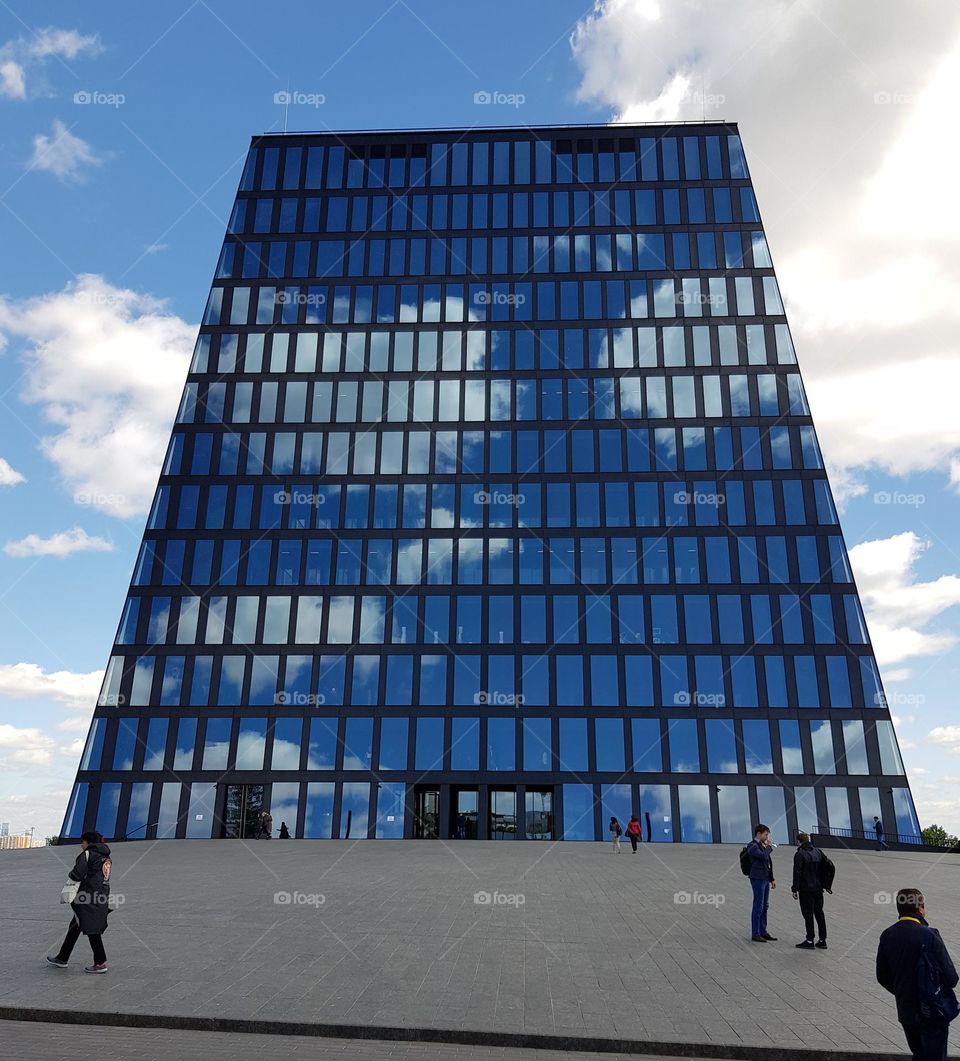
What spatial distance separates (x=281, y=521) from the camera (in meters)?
56.1

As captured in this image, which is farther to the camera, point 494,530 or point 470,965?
point 494,530

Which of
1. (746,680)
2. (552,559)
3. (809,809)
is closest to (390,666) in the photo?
(552,559)

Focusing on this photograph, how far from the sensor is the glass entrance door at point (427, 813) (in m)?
49.9

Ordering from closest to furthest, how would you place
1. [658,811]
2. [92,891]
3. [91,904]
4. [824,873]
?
[91,904]
[92,891]
[824,873]
[658,811]

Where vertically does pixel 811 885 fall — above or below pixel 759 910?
above

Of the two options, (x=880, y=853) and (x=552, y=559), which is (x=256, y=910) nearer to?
(x=880, y=853)

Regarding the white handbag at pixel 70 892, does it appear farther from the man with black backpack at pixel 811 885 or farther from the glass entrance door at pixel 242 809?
the glass entrance door at pixel 242 809

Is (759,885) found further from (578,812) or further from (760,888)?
(578,812)

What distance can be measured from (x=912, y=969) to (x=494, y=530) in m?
48.6

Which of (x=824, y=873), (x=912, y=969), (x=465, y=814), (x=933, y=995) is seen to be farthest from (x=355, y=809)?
(x=933, y=995)

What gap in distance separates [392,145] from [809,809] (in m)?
53.9

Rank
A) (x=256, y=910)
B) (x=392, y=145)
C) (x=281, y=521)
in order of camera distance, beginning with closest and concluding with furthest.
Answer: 1. (x=256, y=910)
2. (x=281, y=521)
3. (x=392, y=145)

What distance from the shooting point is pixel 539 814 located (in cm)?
4978

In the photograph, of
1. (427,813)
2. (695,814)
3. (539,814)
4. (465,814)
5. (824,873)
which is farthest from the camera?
(427,813)
